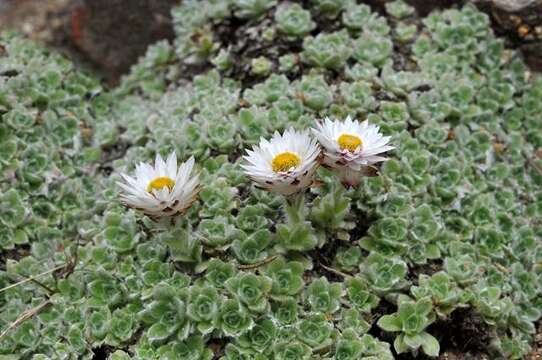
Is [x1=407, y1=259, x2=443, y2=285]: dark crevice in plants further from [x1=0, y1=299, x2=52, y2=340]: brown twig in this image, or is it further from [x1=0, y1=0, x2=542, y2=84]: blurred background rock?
[x1=0, y1=0, x2=542, y2=84]: blurred background rock

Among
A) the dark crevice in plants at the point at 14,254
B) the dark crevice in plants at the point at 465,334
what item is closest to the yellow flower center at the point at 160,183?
the dark crevice in plants at the point at 14,254

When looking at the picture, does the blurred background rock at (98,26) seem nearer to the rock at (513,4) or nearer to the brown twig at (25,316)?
the brown twig at (25,316)

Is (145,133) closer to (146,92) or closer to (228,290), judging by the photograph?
(146,92)

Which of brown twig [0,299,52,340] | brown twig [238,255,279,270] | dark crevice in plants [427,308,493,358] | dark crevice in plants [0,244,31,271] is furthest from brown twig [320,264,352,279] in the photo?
dark crevice in plants [0,244,31,271]

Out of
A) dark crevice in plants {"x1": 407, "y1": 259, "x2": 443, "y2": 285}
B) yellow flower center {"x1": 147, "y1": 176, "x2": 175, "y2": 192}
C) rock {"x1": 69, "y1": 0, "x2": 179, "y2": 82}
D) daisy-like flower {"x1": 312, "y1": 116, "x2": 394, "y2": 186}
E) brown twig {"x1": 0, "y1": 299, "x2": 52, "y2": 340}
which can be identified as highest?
daisy-like flower {"x1": 312, "y1": 116, "x2": 394, "y2": 186}

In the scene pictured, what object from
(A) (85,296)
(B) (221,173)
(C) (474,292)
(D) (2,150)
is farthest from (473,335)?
(D) (2,150)

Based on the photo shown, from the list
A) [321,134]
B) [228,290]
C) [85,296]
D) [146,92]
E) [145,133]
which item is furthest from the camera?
[146,92]

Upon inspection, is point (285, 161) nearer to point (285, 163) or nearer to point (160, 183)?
point (285, 163)
